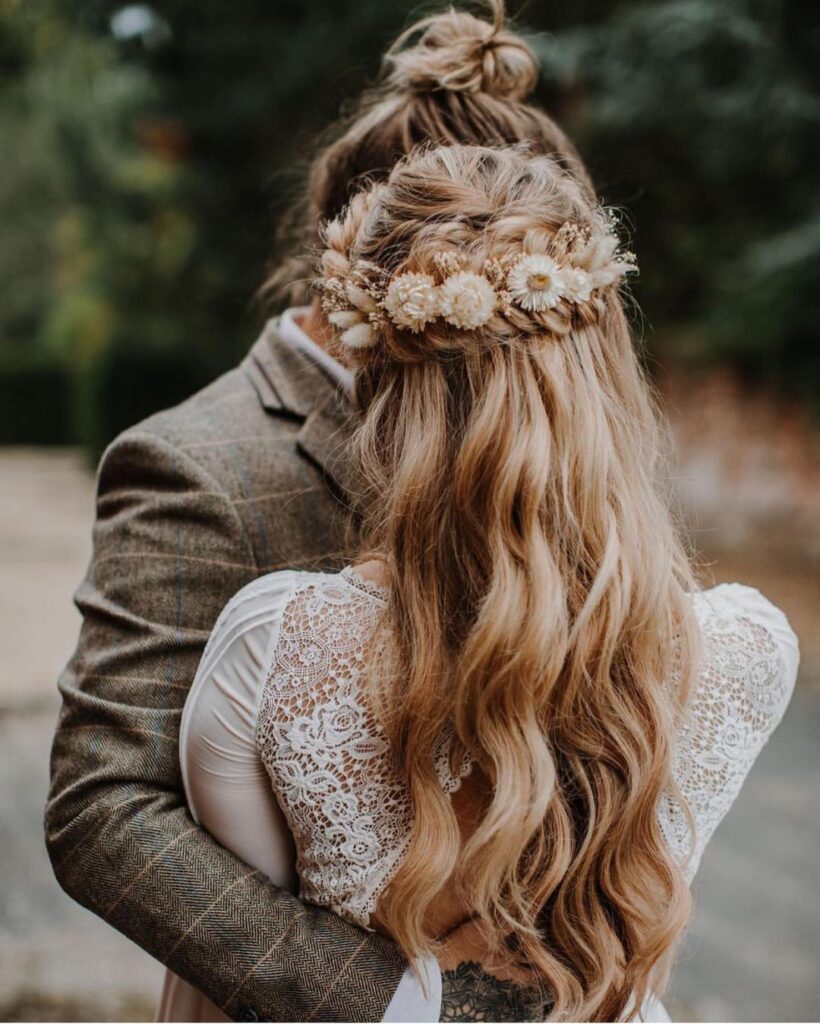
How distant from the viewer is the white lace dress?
1278 millimetres

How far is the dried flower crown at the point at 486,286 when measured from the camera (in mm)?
1248

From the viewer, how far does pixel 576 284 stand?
129 centimetres

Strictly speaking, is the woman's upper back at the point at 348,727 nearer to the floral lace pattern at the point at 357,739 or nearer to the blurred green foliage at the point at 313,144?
the floral lace pattern at the point at 357,739

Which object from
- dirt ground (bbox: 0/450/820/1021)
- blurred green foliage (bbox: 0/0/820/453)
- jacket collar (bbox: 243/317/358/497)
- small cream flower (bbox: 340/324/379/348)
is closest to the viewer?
small cream flower (bbox: 340/324/379/348)

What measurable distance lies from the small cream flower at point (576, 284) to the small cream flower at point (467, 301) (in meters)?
0.09

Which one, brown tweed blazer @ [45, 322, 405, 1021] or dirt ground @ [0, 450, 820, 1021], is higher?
brown tweed blazer @ [45, 322, 405, 1021]

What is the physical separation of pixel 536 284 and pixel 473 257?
0.09 meters

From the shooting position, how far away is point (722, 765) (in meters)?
1.40

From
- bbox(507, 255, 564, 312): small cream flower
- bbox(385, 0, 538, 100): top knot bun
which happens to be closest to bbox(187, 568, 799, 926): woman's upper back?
bbox(507, 255, 564, 312): small cream flower

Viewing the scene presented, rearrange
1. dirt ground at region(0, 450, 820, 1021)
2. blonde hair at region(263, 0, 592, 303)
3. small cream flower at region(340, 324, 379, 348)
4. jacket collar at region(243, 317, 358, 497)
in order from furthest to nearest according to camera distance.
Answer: dirt ground at region(0, 450, 820, 1021), blonde hair at region(263, 0, 592, 303), jacket collar at region(243, 317, 358, 497), small cream flower at region(340, 324, 379, 348)

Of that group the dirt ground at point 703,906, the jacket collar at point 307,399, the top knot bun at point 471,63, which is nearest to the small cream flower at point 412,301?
the jacket collar at point 307,399

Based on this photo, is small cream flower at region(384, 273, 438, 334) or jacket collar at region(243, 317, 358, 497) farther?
jacket collar at region(243, 317, 358, 497)

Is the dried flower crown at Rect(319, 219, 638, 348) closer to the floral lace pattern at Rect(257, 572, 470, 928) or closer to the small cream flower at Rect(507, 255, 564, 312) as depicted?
the small cream flower at Rect(507, 255, 564, 312)

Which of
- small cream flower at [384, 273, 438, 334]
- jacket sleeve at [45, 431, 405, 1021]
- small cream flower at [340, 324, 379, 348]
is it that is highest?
small cream flower at [384, 273, 438, 334]
